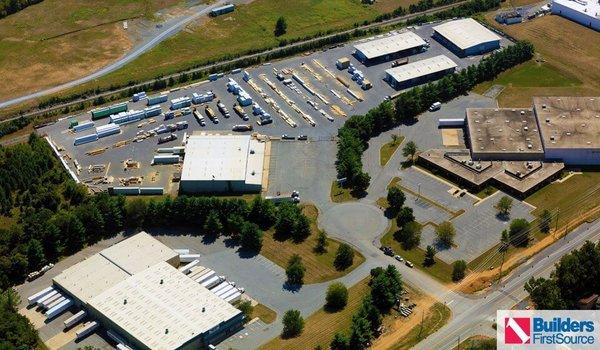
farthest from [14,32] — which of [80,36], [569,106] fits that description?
[569,106]

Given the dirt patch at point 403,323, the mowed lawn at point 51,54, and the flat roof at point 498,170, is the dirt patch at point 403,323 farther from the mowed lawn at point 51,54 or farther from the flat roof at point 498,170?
the mowed lawn at point 51,54

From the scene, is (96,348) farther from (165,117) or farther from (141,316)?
(165,117)

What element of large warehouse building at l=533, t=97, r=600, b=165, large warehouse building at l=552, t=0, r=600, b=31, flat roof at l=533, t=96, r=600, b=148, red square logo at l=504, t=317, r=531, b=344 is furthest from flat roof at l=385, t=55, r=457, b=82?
red square logo at l=504, t=317, r=531, b=344

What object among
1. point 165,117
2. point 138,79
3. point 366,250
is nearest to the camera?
point 366,250

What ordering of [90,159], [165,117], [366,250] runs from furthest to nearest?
[165,117], [90,159], [366,250]

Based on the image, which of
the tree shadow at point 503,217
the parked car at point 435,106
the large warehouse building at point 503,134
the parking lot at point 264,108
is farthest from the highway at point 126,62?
the tree shadow at point 503,217

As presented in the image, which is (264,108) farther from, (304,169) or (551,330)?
(551,330)
